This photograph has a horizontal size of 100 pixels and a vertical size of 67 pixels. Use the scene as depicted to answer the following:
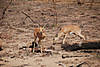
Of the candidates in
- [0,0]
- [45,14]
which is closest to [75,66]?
[45,14]

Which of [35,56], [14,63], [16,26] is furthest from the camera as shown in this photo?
[16,26]

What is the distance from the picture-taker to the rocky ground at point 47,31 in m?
3.39

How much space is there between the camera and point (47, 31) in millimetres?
5668

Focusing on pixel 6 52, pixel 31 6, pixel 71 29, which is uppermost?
pixel 31 6

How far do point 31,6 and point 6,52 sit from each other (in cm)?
328

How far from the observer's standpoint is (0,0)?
729 centimetres

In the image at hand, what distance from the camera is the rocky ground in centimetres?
339

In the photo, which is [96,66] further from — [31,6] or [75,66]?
[31,6]

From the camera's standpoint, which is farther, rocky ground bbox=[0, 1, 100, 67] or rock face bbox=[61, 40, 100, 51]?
rock face bbox=[61, 40, 100, 51]

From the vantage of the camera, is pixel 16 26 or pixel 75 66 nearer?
pixel 75 66

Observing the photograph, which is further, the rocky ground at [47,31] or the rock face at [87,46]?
the rock face at [87,46]

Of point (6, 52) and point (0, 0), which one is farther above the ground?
point (0, 0)

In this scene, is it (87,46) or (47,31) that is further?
(47,31)

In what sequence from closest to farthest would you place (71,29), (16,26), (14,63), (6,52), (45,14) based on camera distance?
(14,63)
(6,52)
(71,29)
(16,26)
(45,14)
